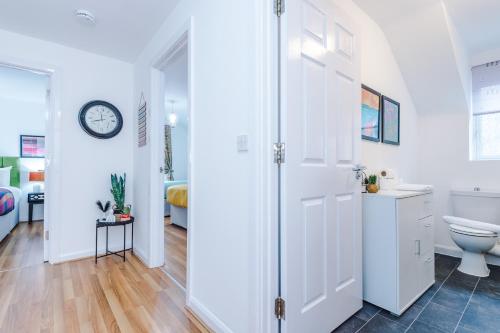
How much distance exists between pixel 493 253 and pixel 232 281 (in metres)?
2.59

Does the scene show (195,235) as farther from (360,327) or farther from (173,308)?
(360,327)

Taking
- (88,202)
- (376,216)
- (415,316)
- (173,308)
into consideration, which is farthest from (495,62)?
(88,202)

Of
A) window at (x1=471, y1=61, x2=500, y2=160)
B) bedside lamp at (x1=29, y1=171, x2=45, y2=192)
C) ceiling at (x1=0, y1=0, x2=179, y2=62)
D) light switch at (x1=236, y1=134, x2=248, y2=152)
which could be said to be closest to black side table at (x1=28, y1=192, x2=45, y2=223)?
bedside lamp at (x1=29, y1=171, x2=45, y2=192)

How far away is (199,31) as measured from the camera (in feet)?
5.49


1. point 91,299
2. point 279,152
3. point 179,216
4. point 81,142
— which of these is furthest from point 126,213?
point 279,152

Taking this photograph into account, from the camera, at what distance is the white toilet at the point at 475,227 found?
2115 millimetres

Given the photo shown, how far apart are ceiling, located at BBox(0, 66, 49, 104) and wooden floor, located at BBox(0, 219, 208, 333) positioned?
222 cm

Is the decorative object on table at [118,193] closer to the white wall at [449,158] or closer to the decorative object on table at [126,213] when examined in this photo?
the decorative object on table at [126,213]

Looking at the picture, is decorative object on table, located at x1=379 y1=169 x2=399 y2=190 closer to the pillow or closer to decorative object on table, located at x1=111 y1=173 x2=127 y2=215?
decorative object on table, located at x1=111 y1=173 x2=127 y2=215

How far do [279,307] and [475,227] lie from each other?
210cm

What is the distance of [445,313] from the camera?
1.64 metres

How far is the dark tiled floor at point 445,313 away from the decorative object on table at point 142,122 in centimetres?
238

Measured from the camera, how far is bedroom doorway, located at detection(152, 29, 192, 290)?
7.05 ft

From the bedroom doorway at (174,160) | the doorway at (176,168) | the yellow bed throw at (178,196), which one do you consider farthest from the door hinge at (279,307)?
the yellow bed throw at (178,196)
